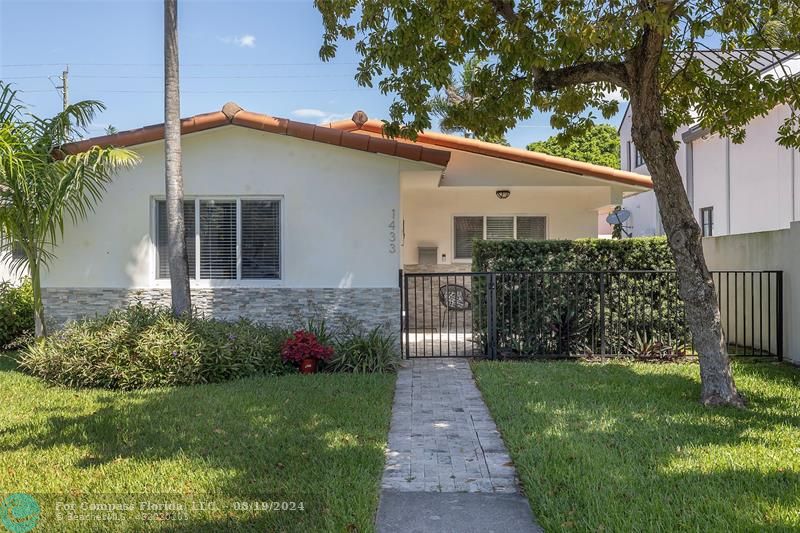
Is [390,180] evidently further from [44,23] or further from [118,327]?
[44,23]

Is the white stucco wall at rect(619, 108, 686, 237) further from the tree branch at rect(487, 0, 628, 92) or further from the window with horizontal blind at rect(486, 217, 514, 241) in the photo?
the tree branch at rect(487, 0, 628, 92)

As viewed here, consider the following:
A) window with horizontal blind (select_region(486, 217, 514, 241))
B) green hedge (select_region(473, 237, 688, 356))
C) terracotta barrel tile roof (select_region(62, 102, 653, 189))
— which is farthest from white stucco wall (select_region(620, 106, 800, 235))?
terracotta barrel tile roof (select_region(62, 102, 653, 189))

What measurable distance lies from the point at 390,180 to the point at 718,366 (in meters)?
5.23

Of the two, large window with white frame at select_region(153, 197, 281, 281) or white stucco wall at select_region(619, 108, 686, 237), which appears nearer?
large window with white frame at select_region(153, 197, 281, 281)

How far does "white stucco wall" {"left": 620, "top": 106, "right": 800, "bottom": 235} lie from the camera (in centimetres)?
1402

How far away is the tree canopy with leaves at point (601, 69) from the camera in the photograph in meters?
6.45

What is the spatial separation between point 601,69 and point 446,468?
4.83 m

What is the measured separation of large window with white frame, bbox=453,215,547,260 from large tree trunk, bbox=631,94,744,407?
6544 mm

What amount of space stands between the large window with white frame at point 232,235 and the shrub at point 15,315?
12.0 ft

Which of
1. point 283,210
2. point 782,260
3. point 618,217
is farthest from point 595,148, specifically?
point 283,210

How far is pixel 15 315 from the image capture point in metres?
11.1

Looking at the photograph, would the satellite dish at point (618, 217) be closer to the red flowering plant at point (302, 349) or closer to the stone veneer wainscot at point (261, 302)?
the stone veneer wainscot at point (261, 302)

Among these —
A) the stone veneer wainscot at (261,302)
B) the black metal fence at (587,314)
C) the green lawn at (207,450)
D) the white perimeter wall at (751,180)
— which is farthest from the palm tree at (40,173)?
the white perimeter wall at (751,180)

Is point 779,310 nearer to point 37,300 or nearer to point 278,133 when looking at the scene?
point 278,133
